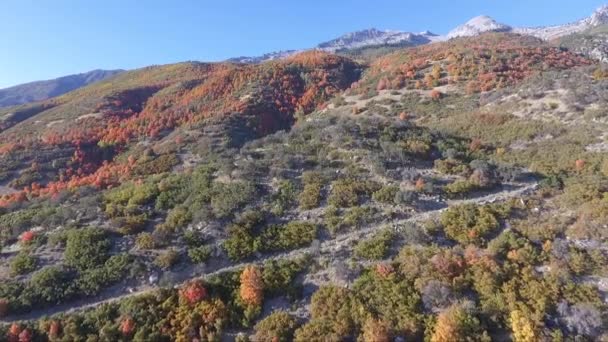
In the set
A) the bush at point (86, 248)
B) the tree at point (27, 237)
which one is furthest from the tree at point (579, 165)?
the tree at point (27, 237)

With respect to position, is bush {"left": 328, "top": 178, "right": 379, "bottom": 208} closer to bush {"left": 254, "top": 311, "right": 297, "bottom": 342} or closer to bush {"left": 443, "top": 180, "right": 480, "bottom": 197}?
bush {"left": 443, "top": 180, "right": 480, "bottom": 197}

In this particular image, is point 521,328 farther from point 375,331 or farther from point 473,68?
point 473,68

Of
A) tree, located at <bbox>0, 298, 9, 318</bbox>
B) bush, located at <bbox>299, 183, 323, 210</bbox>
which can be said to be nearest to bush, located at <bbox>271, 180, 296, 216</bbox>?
bush, located at <bbox>299, 183, 323, 210</bbox>

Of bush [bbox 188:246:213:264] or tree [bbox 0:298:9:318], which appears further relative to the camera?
bush [bbox 188:246:213:264]

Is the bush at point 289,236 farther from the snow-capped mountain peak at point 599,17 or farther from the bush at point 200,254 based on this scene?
the snow-capped mountain peak at point 599,17

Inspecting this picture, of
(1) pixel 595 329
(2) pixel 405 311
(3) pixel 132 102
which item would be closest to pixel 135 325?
(2) pixel 405 311
